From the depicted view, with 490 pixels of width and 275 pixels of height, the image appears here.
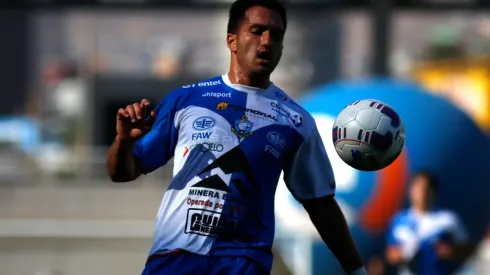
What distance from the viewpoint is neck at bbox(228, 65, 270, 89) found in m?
5.64

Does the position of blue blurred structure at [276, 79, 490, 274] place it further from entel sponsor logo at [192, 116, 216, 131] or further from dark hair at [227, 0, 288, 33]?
entel sponsor logo at [192, 116, 216, 131]

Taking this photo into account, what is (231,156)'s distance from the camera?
550 centimetres

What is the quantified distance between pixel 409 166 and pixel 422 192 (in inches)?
133

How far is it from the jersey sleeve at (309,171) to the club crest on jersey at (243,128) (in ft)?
0.81

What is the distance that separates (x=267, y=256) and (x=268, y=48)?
3.00 ft

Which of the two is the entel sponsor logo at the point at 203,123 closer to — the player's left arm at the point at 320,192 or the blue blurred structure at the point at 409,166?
the player's left arm at the point at 320,192

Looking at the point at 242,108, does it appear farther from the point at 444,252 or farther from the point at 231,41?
the point at 444,252

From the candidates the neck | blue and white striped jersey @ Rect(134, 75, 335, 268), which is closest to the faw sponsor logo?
blue and white striped jersey @ Rect(134, 75, 335, 268)

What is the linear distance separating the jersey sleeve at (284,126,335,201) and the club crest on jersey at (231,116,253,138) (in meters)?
0.25

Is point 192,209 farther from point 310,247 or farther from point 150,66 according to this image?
point 150,66

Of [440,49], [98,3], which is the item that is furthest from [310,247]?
[440,49]

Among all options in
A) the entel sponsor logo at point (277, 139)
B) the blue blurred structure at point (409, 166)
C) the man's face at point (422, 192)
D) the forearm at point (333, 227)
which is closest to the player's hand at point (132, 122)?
the entel sponsor logo at point (277, 139)

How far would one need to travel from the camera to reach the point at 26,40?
295 ft

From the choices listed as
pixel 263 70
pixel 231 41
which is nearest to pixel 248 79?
pixel 263 70
